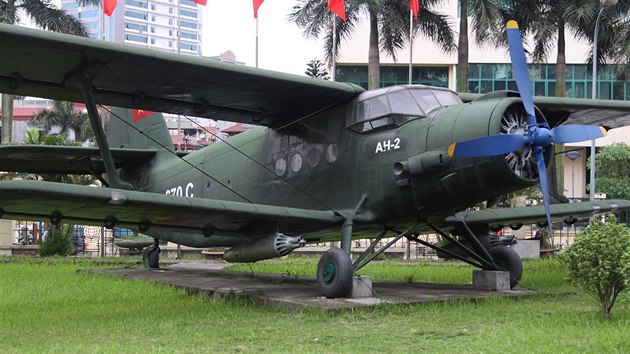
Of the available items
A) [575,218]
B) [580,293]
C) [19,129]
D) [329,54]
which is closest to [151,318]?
[580,293]

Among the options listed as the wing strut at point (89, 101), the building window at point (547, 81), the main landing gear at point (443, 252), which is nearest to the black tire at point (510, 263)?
the main landing gear at point (443, 252)

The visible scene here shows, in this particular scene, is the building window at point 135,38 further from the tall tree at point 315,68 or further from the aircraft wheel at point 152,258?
the aircraft wheel at point 152,258

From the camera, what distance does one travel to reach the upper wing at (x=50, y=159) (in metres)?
14.0

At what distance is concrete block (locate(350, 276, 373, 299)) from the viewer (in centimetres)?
1147

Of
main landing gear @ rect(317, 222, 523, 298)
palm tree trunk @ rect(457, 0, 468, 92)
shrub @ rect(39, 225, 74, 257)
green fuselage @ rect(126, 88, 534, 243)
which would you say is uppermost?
palm tree trunk @ rect(457, 0, 468, 92)

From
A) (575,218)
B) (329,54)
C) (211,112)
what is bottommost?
(575,218)

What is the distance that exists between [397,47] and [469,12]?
303 inches

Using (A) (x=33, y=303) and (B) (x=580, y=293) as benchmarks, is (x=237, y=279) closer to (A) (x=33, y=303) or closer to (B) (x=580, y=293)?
(A) (x=33, y=303)

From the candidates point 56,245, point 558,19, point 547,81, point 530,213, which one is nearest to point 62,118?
point 547,81

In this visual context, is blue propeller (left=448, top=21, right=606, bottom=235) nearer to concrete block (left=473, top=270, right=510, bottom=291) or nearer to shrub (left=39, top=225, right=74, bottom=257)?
concrete block (left=473, top=270, right=510, bottom=291)

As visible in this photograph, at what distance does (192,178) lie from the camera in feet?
54.1

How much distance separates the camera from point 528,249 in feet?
82.4

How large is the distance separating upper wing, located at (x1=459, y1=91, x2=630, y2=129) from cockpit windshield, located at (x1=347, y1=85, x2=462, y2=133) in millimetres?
1728

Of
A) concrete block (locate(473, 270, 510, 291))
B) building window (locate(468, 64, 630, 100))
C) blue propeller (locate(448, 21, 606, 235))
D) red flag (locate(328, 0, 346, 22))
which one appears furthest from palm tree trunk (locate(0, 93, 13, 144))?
building window (locate(468, 64, 630, 100))
